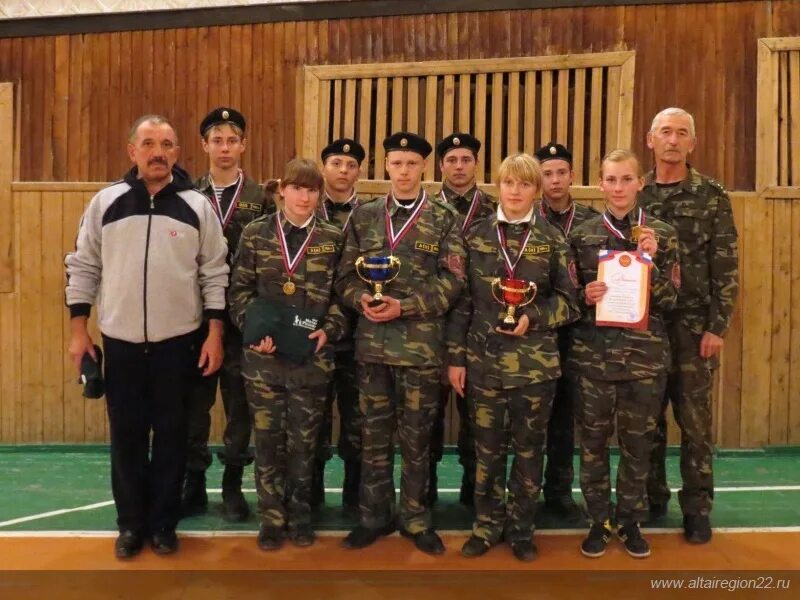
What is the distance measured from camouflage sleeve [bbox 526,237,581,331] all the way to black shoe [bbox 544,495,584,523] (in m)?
1.02

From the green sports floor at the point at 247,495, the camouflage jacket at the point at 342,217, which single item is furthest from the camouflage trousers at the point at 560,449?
the camouflage jacket at the point at 342,217

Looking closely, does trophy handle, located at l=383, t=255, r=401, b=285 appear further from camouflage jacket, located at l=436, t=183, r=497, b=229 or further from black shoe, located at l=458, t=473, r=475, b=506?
black shoe, located at l=458, t=473, r=475, b=506

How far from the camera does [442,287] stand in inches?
112

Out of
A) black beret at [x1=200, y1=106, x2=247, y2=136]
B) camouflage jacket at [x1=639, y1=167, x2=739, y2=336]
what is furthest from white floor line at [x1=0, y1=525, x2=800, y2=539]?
black beret at [x1=200, y1=106, x2=247, y2=136]

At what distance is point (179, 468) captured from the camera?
295cm

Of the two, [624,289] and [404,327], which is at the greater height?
[624,289]

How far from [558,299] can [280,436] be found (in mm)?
1307

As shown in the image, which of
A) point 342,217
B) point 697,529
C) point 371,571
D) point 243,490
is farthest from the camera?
point 243,490

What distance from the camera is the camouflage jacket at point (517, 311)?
2807 mm

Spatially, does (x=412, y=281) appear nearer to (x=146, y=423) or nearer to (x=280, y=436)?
(x=280, y=436)

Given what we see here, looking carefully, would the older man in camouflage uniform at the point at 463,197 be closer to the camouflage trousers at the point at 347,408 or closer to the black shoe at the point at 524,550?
the camouflage trousers at the point at 347,408

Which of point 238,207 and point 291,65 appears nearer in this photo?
point 238,207

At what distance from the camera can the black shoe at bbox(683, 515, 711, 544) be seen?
120 inches

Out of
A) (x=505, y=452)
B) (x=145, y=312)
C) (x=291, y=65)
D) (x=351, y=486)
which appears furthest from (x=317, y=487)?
(x=291, y=65)
